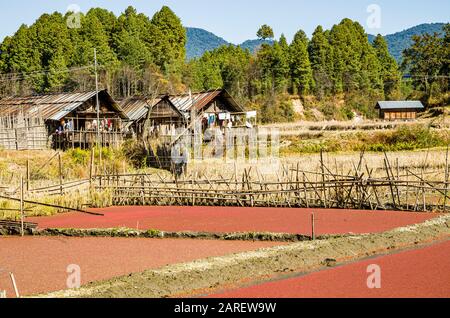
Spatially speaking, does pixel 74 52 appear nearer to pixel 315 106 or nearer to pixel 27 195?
pixel 315 106

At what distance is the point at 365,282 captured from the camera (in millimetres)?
9742

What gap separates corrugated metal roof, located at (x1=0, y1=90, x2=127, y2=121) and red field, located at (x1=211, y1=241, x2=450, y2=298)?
77.1 feet

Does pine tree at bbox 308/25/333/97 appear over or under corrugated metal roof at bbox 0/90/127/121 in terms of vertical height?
over

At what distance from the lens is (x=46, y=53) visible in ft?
192

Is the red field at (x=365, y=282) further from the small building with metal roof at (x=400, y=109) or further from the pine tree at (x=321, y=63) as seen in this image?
the pine tree at (x=321, y=63)

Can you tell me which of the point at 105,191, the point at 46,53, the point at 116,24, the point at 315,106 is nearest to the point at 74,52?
the point at 46,53

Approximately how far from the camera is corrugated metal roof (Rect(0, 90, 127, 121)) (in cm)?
3203

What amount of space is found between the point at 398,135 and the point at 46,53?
122ft

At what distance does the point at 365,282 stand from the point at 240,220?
786 cm
